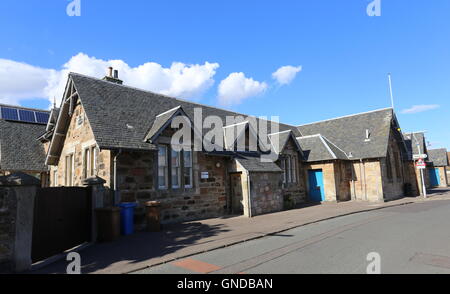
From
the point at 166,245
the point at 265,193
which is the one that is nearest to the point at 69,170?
the point at 166,245

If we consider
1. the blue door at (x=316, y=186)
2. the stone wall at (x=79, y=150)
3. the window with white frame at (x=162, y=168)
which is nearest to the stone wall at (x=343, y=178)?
the blue door at (x=316, y=186)

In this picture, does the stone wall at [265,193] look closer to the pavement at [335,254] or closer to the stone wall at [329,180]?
the pavement at [335,254]

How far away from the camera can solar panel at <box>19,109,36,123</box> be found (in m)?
21.8

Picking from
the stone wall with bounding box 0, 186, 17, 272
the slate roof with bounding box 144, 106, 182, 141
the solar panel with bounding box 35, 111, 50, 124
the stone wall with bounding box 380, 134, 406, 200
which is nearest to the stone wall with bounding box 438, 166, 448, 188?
the stone wall with bounding box 380, 134, 406, 200

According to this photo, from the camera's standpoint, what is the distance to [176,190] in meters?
12.5

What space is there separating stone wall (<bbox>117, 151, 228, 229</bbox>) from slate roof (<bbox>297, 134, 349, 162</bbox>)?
29.2 feet

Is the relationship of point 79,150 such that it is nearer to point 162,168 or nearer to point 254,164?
point 162,168

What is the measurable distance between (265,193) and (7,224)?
11463mm

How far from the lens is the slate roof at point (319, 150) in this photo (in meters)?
20.1

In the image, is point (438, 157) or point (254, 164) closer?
point (254, 164)

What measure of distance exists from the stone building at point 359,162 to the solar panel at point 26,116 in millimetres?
22146

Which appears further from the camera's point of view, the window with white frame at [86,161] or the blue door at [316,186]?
the blue door at [316,186]
